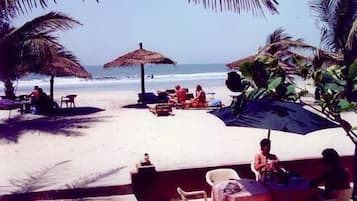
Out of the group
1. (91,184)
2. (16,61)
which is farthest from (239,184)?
(16,61)

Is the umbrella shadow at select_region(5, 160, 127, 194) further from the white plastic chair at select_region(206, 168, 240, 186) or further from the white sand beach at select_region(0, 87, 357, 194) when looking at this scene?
the white plastic chair at select_region(206, 168, 240, 186)

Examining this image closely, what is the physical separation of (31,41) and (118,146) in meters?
3.49

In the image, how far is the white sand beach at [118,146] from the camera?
753 centimetres

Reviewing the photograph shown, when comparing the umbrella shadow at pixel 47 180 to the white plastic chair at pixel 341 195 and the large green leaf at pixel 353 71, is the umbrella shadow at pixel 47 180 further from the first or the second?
the large green leaf at pixel 353 71

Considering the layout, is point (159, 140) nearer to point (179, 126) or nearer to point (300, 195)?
point (179, 126)

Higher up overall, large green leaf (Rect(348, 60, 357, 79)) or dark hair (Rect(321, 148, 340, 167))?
large green leaf (Rect(348, 60, 357, 79))

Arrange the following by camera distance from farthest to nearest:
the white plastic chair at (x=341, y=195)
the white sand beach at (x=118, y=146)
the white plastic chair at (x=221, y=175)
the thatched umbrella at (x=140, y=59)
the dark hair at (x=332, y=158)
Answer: the thatched umbrella at (x=140, y=59) → the white sand beach at (x=118, y=146) → the white plastic chair at (x=221, y=175) → the dark hair at (x=332, y=158) → the white plastic chair at (x=341, y=195)

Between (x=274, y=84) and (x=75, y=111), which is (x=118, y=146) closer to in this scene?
(x=274, y=84)

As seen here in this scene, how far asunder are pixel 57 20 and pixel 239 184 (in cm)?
858

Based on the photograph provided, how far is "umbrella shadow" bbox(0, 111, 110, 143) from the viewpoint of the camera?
12.0 meters

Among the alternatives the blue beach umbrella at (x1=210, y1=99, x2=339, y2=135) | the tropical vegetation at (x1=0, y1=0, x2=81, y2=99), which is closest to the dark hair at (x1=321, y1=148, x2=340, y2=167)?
the blue beach umbrella at (x1=210, y1=99, x2=339, y2=135)

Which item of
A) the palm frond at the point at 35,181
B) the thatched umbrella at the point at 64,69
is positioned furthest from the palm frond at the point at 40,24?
the palm frond at the point at 35,181

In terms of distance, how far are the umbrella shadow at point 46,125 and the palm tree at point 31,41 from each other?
175cm

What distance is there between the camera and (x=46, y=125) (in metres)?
13.5
